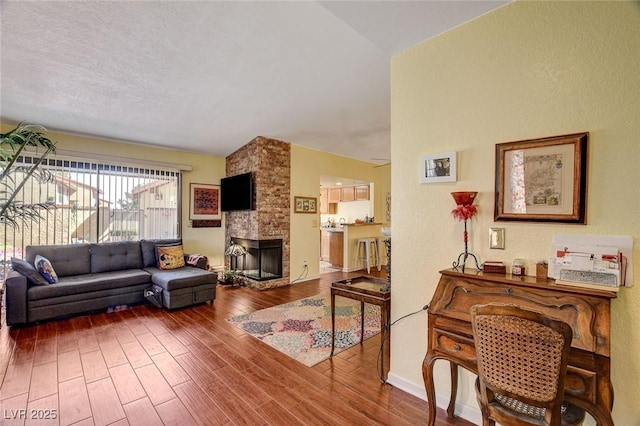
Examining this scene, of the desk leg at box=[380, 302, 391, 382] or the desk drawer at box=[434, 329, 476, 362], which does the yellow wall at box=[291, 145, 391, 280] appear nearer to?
the desk leg at box=[380, 302, 391, 382]

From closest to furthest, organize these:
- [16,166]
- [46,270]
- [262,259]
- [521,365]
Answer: [521,365], [16,166], [46,270], [262,259]

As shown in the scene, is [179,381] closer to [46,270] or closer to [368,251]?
[46,270]

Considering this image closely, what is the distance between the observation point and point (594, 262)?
1469 millimetres

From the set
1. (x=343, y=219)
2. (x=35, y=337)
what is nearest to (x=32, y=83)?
(x=35, y=337)

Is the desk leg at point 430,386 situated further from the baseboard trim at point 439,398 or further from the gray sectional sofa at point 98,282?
the gray sectional sofa at point 98,282

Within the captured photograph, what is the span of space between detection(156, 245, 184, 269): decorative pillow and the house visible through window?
0.89m

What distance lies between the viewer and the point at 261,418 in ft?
6.09

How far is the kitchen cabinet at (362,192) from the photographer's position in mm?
7596

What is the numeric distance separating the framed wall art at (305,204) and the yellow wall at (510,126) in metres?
3.43

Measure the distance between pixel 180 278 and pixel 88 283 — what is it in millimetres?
1094

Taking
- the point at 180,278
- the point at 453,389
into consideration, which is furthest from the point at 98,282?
the point at 453,389

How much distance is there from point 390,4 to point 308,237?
4426 mm

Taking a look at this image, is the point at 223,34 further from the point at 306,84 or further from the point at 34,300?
the point at 34,300

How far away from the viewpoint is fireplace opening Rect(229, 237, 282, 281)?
5.18 m
